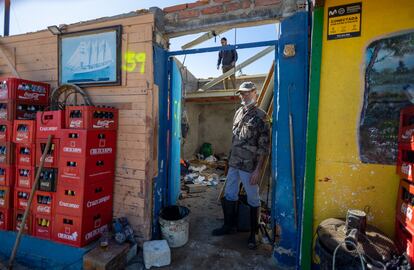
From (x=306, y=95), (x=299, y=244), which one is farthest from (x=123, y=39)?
(x=299, y=244)

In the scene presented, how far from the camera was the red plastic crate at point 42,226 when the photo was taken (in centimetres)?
288

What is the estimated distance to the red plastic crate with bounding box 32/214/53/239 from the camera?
2.88 m

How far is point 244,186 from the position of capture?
3.12 m

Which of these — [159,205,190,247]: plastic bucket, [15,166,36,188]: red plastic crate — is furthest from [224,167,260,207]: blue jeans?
[15,166,36,188]: red plastic crate

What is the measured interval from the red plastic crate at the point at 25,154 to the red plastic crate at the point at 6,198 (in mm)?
399

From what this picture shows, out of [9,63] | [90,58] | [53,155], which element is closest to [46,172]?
[53,155]

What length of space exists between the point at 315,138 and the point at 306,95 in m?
0.45

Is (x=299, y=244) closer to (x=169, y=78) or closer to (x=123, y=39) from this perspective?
(x=169, y=78)

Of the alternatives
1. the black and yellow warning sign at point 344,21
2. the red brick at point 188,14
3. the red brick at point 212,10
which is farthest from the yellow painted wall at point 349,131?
the red brick at point 188,14

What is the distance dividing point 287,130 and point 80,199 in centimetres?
243

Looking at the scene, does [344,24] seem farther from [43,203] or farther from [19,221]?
[19,221]

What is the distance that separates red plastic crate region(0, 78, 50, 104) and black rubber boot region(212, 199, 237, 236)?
3050 mm

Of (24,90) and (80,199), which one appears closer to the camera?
(80,199)

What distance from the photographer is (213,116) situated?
9953 millimetres
